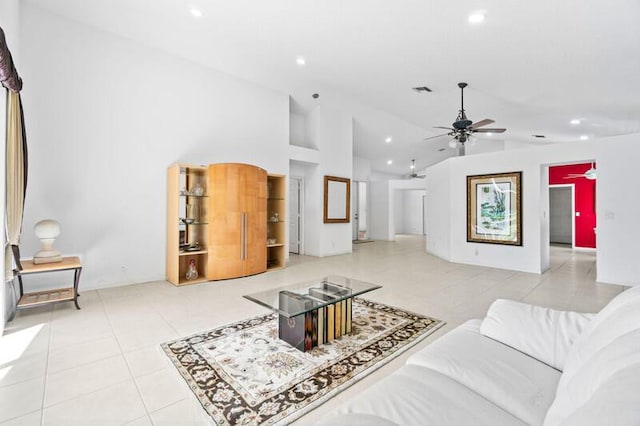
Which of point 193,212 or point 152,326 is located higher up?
point 193,212

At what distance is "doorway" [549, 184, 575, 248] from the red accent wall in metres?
0.59

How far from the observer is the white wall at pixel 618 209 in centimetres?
471

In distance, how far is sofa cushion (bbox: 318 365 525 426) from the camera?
1.12m

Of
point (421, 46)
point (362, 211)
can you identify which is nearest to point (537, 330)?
point (421, 46)

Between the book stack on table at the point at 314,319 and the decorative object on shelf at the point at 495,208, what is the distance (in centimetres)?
475

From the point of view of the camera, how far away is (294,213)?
8070mm

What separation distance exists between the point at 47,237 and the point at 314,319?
357cm

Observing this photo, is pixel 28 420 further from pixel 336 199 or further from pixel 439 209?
pixel 439 209

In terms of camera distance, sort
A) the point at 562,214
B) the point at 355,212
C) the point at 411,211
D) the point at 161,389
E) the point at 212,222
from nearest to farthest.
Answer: the point at 161,389, the point at 212,222, the point at 562,214, the point at 355,212, the point at 411,211

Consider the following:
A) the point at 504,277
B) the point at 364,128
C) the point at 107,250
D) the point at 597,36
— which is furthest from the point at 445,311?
the point at 364,128

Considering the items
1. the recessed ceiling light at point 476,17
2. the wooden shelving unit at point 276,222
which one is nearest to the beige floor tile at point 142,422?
the wooden shelving unit at point 276,222

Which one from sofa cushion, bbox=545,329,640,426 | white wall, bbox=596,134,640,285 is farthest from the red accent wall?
sofa cushion, bbox=545,329,640,426

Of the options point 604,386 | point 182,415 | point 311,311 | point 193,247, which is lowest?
point 182,415

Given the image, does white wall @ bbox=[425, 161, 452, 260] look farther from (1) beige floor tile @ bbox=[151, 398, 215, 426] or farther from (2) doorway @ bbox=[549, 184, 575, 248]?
(1) beige floor tile @ bbox=[151, 398, 215, 426]
